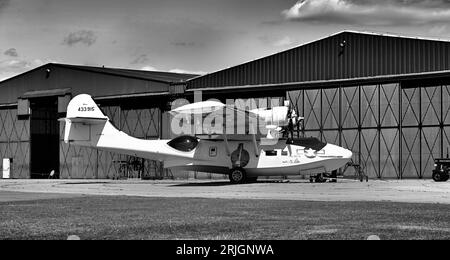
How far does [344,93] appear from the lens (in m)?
54.2

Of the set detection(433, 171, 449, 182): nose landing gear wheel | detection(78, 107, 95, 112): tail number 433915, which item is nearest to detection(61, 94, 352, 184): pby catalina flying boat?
detection(78, 107, 95, 112): tail number 433915

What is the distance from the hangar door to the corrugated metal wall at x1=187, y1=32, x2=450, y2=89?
22175 millimetres

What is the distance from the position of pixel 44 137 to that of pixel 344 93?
125ft

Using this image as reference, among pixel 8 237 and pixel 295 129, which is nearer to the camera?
pixel 8 237

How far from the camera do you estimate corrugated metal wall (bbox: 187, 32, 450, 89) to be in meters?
50.0

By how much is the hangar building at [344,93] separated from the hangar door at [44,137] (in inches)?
235

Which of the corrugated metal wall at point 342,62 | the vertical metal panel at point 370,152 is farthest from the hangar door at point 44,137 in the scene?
the vertical metal panel at point 370,152

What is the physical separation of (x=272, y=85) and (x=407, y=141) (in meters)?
12.9

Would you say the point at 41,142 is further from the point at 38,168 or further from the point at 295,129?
the point at 295,129

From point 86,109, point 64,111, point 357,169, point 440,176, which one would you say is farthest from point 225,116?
point 64,111

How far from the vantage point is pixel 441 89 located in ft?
165

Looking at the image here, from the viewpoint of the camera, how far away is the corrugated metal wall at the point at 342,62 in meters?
50.0
